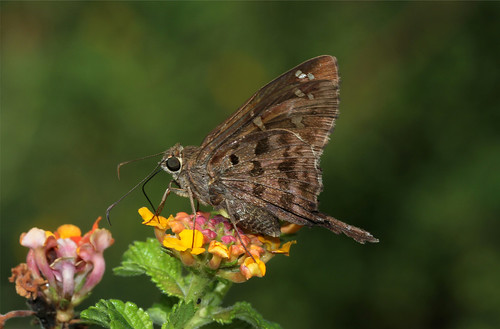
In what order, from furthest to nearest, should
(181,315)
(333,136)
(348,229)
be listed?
(333,136) < (348,229) < (181,315)

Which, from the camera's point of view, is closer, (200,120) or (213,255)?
(213,255)

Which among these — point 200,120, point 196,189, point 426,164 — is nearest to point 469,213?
point 426,164

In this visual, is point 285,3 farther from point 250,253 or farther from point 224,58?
point 250,253

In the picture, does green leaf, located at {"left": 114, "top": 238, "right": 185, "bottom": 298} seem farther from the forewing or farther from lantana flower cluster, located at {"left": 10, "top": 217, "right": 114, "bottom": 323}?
the forewing

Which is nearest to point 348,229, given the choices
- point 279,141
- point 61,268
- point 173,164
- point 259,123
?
point 279,141

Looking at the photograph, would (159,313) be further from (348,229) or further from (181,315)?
(348,229)

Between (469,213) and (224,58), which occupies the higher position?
(224,58)

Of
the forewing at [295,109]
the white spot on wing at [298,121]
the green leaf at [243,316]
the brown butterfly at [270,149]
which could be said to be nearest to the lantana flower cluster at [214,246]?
the green leaf at [243,316]

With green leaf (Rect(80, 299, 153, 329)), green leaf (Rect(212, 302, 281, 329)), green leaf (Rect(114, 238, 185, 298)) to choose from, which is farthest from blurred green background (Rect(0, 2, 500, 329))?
green leaf (Rect(212, 302, 281, 329))
